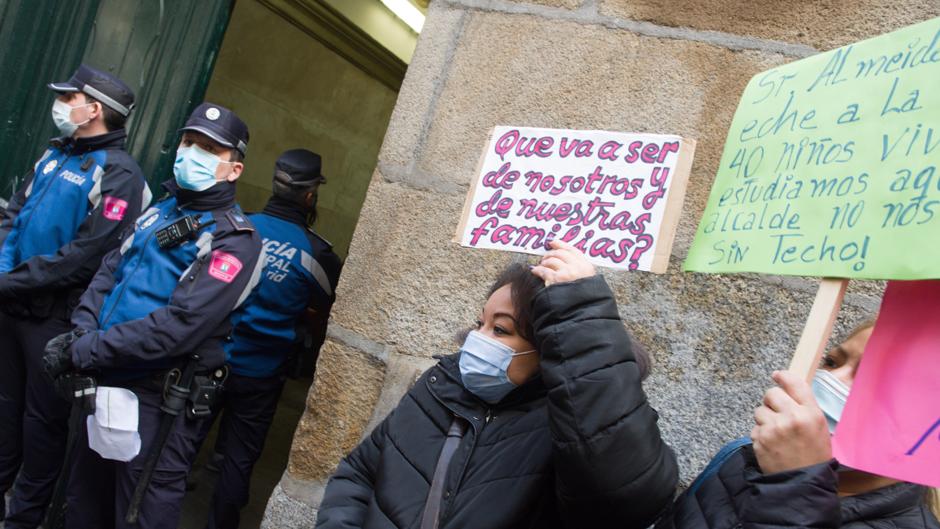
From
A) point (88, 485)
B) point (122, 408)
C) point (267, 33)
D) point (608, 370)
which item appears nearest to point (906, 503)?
point (608, 370)

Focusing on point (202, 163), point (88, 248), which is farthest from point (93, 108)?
point (202, 163)

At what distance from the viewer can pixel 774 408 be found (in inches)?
50.5

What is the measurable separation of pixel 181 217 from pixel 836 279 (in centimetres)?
234

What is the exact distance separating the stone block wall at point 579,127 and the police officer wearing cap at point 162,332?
0.44 metres

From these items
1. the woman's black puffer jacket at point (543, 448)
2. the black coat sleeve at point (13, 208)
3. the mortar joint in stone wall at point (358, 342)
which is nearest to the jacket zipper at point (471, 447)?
the woman's black puffer jacket at point (543, 448)

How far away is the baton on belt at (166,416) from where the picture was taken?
9.24 ft

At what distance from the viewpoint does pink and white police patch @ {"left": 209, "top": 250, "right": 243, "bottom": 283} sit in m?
2.83

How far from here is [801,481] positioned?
1.23 m

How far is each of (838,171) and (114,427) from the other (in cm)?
248

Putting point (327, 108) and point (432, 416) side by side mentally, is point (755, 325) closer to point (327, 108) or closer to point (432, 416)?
point (432, 416)

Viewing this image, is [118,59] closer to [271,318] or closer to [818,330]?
[271,318]

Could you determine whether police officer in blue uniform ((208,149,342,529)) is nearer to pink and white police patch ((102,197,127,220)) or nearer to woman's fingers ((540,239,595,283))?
pink and white police patch ((102,197,127,220))

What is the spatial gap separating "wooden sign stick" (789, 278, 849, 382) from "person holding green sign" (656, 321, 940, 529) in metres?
0.03

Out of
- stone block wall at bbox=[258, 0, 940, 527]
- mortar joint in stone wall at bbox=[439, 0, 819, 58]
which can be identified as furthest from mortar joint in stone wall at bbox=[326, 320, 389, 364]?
mortar joint in stone wall at bbox=[439, 0, 819, 58]
